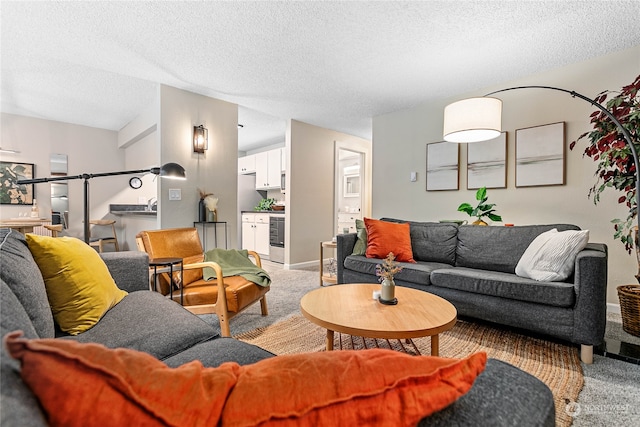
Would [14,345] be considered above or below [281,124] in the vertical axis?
below

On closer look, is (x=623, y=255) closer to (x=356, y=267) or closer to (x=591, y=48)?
(x=591, y=48)

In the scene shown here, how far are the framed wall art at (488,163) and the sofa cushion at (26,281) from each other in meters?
3.95

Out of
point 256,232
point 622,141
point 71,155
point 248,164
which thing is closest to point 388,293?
point 622,141

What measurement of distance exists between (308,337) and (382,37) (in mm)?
2518

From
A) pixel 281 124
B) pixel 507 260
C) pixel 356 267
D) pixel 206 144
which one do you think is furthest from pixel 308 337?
pixel 281 124

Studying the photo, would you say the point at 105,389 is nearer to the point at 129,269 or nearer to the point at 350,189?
the point at 129,269

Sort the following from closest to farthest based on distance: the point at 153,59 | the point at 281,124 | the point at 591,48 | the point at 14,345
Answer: the point at 14,345, the point at 591,48, the point at 153,59, the point at 281,124

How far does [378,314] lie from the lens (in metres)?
1.62

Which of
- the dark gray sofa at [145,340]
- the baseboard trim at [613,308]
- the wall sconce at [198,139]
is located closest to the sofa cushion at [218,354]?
the dark gray sofa at [145,340]

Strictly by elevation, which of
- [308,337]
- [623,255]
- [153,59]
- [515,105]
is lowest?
[308,337]

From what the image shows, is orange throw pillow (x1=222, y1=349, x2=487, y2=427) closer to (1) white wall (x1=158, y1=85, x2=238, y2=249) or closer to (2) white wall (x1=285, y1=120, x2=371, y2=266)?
(1) white wall (x1=158, y1=85, x2=238, y2=249)

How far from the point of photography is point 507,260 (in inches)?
102

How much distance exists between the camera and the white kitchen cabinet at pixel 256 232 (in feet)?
18.9

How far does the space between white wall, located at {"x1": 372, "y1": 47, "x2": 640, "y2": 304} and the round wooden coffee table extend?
219cm
